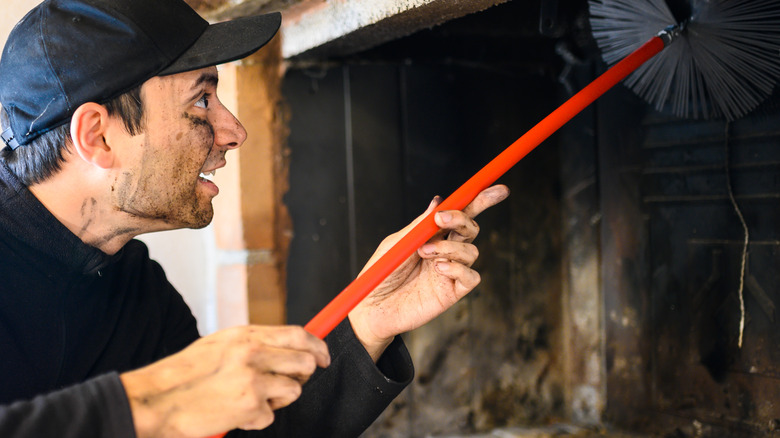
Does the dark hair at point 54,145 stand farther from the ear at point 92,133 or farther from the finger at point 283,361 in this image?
the finger at point 283,361

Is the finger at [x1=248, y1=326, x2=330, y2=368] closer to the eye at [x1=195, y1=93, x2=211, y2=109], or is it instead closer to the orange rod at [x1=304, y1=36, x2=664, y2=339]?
the orange rod at [x1=304, y1=36, x2=664, y2=339]

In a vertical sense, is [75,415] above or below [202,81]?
below

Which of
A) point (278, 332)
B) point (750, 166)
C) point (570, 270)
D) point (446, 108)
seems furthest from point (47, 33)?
point (570, 270)

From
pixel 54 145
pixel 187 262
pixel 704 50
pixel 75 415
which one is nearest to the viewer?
pixel 75 415

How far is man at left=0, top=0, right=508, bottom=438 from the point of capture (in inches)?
37.1

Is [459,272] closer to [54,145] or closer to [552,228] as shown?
[54,145]

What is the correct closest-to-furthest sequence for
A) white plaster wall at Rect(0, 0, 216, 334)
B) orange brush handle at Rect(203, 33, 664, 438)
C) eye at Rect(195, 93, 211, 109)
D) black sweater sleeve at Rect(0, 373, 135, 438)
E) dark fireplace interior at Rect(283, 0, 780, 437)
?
black sweater sleeve at Rect(0, 373, 135, 438), orange brush handle at Rect(203, 33, 664, 438), eye at Rect(195, 93, 211, 109), dark fireplace interior at Rect(283, 0, 780, 437), white plaster wall at Rect(0, 0, 216, 334)

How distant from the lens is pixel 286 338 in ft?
2.43

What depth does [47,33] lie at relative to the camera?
3.13 ft

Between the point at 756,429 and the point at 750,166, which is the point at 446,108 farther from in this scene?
the point at 756,429

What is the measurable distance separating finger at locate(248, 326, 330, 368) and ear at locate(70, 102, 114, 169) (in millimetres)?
389

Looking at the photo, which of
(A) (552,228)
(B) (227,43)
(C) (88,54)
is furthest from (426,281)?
(A) (552,228)

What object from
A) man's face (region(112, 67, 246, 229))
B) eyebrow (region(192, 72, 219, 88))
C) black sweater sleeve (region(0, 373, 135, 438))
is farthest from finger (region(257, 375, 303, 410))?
eyebrow (region(192, 72, 219, 88))

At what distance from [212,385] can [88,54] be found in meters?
0.48
